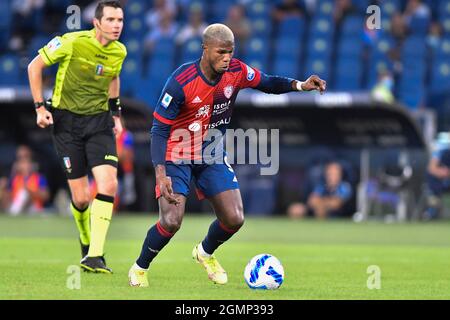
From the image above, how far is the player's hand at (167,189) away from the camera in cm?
905

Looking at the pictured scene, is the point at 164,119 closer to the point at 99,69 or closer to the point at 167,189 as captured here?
the point at 167,189

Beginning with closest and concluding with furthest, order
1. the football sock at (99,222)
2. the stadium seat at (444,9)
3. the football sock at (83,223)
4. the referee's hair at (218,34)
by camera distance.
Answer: the referee's hair at (218,34) → the football sock at (99,222) → the football sock at (83,223) → the stadium seat at (444,9)

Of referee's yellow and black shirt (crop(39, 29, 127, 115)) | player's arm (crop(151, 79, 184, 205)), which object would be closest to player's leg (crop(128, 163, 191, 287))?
player's arm (crop(151, 79, 184, 205))

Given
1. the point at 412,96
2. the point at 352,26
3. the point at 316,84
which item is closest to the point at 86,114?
the point at 316,84

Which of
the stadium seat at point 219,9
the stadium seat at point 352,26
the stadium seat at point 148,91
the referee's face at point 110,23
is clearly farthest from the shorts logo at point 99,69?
the stadium seat at point 219,9

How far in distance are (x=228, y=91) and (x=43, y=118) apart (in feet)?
5.93

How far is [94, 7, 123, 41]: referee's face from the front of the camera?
10.7 m

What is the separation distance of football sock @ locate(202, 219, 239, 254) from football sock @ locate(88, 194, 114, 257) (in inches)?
48.0

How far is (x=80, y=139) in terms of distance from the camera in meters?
11.2

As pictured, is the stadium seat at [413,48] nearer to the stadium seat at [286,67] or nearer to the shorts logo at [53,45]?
the stadium seat at [286,67]

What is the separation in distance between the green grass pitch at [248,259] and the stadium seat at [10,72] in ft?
15.6

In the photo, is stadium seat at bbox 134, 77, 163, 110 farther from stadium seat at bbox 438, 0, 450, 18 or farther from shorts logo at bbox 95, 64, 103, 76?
shorts logo at bbox 95, 64, 103, 76

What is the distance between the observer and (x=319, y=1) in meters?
25.1

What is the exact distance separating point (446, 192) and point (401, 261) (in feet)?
30.0
